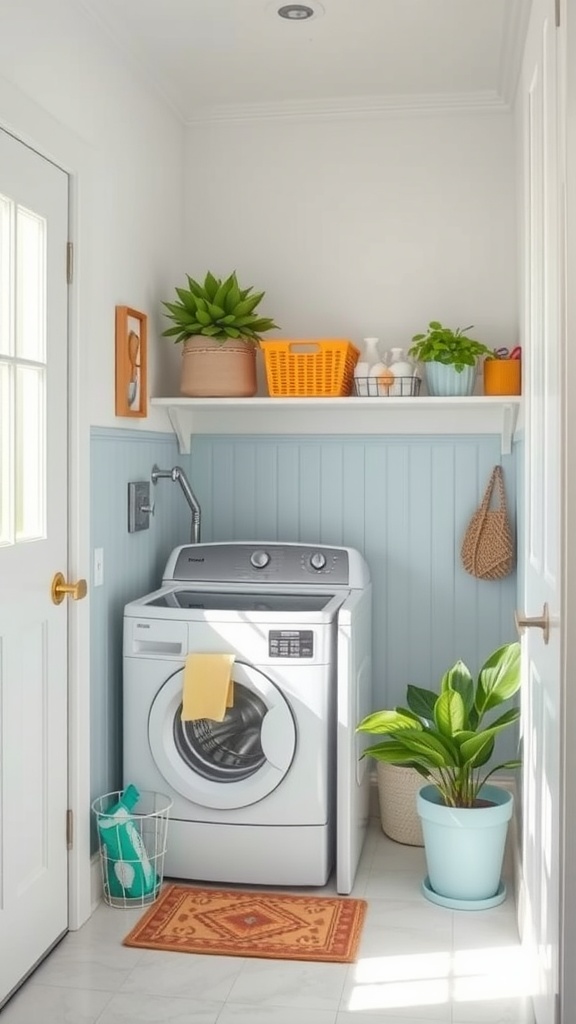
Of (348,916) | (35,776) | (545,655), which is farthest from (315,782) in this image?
(545,655)

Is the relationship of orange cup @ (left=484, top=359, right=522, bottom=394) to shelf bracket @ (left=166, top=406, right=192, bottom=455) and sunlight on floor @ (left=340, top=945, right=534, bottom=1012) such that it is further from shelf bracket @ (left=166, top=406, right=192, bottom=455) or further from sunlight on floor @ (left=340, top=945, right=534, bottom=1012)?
sunlight on floor @ (left=340, top=945, right=534, bottom=1012)

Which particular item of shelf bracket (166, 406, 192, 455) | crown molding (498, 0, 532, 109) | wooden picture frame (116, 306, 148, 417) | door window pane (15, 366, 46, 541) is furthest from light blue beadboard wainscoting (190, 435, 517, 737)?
door window pane (15, 366, 46, 541)

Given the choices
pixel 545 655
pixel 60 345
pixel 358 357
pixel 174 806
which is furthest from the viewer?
pixel 358 357

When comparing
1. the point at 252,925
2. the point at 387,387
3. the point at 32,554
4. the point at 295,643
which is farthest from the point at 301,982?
the point at 387,387

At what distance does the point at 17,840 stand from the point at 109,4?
2.19 metres

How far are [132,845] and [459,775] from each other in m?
0.94

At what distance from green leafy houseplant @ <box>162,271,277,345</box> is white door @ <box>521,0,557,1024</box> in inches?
46.3

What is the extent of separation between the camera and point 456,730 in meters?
3.13

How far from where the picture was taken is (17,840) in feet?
8.55

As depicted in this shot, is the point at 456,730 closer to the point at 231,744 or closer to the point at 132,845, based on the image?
the point at 231,744

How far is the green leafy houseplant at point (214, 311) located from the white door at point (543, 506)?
1.18m

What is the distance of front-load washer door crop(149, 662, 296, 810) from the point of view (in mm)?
3133

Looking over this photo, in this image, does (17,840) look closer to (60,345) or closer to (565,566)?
(60,345)

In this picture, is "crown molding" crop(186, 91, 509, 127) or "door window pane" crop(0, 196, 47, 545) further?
"crown molding" crop(186, 91, 509, 127)
